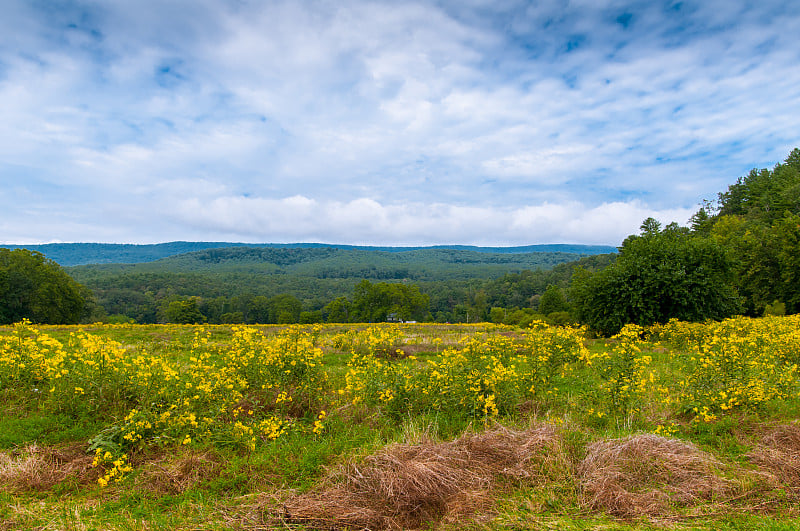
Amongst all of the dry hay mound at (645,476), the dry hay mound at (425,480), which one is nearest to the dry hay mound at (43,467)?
the dry hay mound at (425,480)

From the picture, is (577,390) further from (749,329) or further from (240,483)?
(749,329)

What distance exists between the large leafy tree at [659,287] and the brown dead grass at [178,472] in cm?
2048

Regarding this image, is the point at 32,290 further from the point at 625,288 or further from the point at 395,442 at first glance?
the point at 625,288

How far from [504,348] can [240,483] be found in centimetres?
569

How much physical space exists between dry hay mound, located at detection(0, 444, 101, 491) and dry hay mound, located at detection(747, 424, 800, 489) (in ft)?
29.8

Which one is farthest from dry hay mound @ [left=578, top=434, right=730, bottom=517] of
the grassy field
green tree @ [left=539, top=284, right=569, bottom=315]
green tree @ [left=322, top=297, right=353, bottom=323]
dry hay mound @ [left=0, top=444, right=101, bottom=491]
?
green tree @ [left=322, top=297, right=353, bottom=323]

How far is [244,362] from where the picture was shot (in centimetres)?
798

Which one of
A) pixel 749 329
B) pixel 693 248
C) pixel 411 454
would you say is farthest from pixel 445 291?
pixel 411 454

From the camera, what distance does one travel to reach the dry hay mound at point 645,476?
15.4 ft

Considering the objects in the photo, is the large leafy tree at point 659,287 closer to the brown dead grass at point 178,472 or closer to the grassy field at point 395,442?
the grassy field at point 395,442

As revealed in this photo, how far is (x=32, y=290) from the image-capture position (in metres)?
46.2

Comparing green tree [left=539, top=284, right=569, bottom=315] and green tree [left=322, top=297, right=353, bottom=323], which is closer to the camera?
green tree [left=539, top=284, right=569, bottom=315]

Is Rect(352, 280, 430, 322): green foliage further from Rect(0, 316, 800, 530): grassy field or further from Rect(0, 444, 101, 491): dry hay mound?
Rect(0, 444, 101, 491): dry hay mound

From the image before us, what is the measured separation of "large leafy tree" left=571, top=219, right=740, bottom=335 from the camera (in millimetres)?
20125
